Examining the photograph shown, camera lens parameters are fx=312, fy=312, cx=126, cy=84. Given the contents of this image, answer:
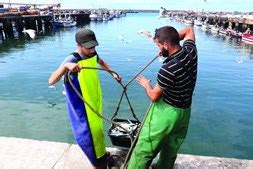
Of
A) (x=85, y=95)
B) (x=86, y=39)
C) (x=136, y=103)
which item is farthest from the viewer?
(x=136, y=103)

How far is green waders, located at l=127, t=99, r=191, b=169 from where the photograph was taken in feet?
10.2

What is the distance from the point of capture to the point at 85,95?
354 cm

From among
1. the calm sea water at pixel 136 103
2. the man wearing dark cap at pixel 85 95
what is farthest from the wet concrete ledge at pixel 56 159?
the calm sea water at pixel 136 103

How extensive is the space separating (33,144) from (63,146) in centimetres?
A: 47

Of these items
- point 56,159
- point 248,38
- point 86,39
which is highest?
point 86,39

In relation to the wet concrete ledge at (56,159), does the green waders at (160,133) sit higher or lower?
higher

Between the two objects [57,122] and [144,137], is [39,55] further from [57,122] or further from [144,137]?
[144,137]

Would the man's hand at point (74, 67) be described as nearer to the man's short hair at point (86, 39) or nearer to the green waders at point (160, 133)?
the man's short hair at point (86, 39)

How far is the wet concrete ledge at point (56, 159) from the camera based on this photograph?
4176 millimetres

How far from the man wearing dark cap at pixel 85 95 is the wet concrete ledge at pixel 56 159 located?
61 cm

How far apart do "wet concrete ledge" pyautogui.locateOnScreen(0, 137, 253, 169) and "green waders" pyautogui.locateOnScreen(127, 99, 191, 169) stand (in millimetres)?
942

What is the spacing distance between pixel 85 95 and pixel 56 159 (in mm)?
1306

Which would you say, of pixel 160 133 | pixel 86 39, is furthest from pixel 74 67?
pixel 160 133

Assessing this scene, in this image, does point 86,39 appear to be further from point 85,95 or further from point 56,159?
point 56,159
